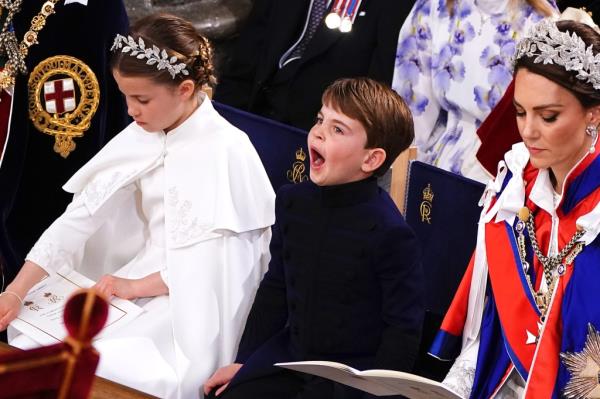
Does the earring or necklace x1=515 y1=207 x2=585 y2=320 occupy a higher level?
the earring

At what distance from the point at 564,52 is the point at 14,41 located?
5.34 feet

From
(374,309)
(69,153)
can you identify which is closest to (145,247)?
(69,153)

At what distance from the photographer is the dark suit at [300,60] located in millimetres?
3521

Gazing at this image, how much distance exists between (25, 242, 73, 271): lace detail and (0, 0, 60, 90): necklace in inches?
21.9

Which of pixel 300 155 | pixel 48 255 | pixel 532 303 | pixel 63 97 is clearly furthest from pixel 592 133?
pixel 63 97

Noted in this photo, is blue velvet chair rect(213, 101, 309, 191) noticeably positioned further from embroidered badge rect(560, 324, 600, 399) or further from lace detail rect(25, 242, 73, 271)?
embroidered badge rect(560, 324, 600, 399)

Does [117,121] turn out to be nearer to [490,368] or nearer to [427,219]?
[427,219]

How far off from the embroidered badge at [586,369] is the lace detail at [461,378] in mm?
265

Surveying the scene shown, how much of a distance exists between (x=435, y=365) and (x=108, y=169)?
1.00 metres

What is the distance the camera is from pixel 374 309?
2.37m

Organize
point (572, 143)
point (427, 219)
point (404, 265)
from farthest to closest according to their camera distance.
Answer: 1. point (427, 219)
2. point (404, 265)
3. point (572, 143)

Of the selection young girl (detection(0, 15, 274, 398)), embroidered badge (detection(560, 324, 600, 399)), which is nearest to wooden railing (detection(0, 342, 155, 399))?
young girl (detection(0, 15, 274, 398))

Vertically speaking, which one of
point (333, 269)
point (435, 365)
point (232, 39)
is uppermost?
point (232, 39)

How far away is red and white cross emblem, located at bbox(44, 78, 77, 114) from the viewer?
121 inches
